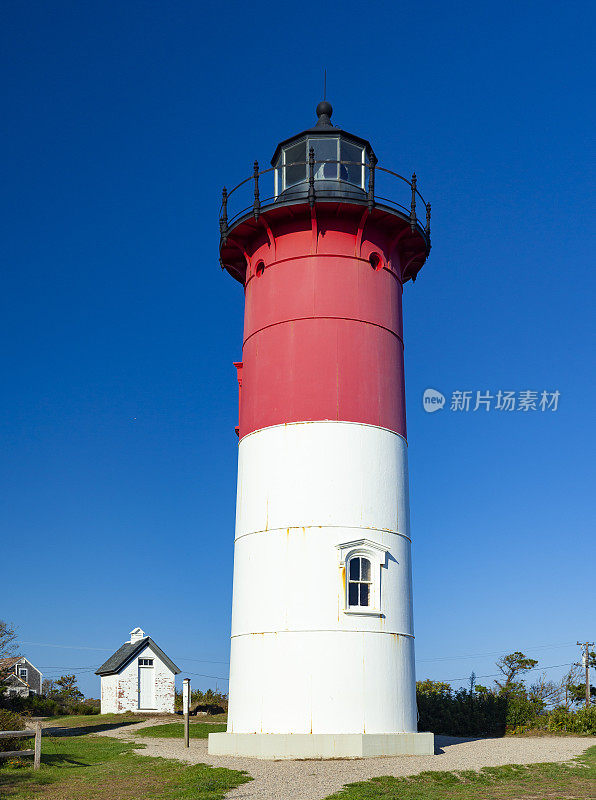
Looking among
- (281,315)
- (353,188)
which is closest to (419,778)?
(281,315)

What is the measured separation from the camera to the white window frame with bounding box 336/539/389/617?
18344 millimetres

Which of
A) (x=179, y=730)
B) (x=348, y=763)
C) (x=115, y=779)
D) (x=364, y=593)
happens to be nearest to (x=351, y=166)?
(x=364, y=593)

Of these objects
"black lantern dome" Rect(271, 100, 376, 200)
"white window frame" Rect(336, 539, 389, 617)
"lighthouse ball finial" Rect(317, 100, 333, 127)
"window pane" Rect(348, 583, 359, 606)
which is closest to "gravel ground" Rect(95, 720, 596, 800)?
"white window frame" Rect(336, 539, 389, 617)

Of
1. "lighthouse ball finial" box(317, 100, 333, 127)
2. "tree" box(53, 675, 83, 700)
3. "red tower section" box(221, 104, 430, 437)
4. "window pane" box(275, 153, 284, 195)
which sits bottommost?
"tree" box(53, 675, 83, 700)

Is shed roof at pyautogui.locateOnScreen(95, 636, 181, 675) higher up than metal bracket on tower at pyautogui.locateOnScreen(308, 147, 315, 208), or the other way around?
metal bracket on tower at pyautogui.locateOnScreen(308, 147, 315, 208)

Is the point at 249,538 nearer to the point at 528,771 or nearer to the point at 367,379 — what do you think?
the point at 367,379

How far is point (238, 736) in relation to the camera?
18.0 meters

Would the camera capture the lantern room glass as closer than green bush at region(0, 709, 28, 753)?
No

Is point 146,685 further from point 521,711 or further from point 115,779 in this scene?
point 115,779

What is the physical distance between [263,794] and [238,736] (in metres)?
5.25

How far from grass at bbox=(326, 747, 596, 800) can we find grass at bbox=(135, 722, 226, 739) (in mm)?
12388

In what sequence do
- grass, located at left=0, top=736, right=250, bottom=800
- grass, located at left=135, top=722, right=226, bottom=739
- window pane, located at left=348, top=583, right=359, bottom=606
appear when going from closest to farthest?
grass, located at left=0, top=736, right=250, bottom=800 → window pane, located at left=348, top=583, right=359, bottom=606 → grass, located at left=135, top=722, right=226, bottom=739

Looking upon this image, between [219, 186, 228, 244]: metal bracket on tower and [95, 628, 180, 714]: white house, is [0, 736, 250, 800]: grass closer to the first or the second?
[219, 186, 228, 244]: metal bracket on tower

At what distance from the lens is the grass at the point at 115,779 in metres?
13.4
